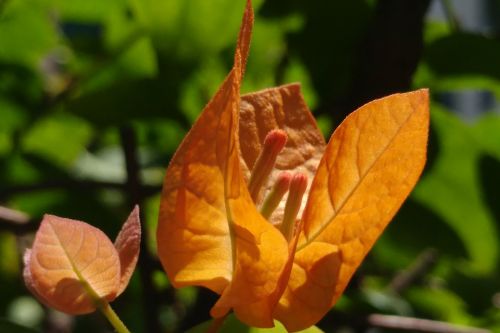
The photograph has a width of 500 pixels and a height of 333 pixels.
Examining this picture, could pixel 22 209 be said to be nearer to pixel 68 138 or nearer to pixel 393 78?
pixel 68 138

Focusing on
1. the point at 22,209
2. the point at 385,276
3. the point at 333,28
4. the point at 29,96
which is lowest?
the point at 385,276

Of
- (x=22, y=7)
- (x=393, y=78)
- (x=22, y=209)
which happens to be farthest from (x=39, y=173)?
(x=393, y=78)

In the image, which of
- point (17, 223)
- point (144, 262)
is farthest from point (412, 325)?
point (17, 223)

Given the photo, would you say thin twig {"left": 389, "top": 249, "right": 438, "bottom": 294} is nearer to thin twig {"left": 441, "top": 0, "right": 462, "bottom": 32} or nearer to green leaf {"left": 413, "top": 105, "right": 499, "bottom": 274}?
green leaf {"left": 413, "top": 105, "right": 499, "bottom": 274}

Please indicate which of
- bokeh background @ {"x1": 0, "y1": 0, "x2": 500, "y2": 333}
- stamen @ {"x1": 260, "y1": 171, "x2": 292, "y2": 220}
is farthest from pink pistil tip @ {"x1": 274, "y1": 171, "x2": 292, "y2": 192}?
bokeh background @ {"x1": 0, "y1": 0, "x2": 500, "y2": 333}

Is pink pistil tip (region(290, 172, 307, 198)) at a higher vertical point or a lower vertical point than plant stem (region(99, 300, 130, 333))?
A: higher

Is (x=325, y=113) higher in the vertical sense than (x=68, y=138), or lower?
higher

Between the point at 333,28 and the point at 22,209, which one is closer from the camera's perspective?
the point at 333,28

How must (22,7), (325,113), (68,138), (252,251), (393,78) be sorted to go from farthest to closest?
(68,138) → (22,7) → (325,113) → (393,78) → (252,251)
